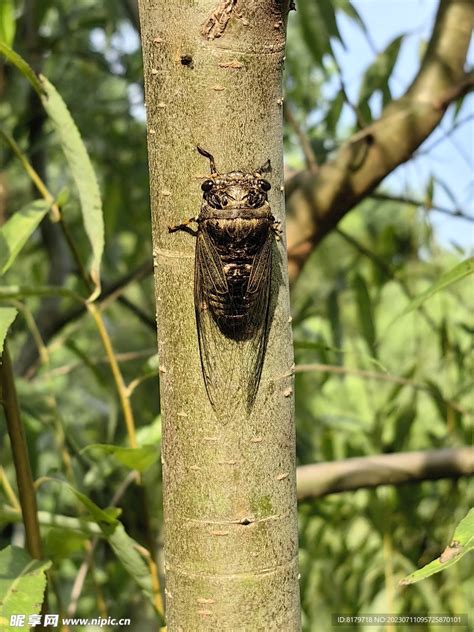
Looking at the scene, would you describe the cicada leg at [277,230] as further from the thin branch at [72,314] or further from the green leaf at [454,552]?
the thin branch at [72,314]

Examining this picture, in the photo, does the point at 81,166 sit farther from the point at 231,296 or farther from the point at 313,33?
the point at 313,33

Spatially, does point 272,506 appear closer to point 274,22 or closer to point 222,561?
point 222,561

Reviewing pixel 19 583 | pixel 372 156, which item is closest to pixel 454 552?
pixel 19 583

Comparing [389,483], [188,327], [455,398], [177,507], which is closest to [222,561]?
[177,507]

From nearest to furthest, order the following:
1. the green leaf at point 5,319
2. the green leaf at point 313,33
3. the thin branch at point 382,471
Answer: the green leaf at point 5,319, the thin branch at point 382,471, the green leaf at point 313,33

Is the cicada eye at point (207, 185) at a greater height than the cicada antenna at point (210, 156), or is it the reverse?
the cicada antenna at point (210, 156)

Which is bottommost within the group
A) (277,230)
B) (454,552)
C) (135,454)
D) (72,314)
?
(454,552)

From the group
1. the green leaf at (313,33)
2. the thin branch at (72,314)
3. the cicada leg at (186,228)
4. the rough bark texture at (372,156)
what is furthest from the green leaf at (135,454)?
the green leaf at (313,33)
